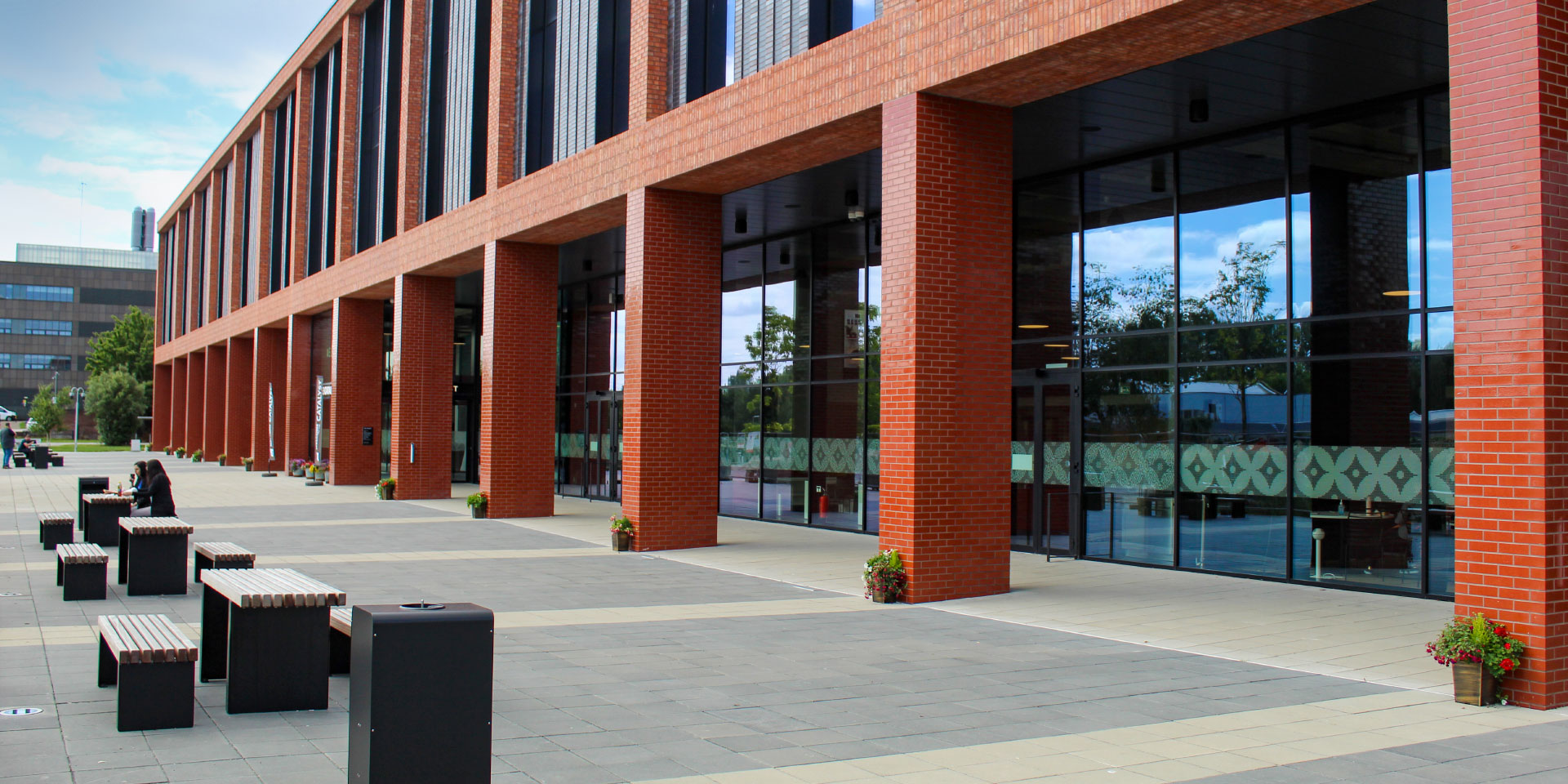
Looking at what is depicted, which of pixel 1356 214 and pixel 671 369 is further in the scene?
pixel 671 369

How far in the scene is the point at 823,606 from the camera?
11508 millimetres

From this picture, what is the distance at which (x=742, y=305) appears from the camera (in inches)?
913

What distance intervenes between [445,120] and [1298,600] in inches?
842

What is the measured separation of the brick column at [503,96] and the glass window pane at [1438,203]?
15.7m

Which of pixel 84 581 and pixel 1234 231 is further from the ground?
pixel 1234 231

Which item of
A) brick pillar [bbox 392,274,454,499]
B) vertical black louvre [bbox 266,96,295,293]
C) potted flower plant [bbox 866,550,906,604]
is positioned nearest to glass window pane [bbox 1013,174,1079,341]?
potted flower plant [bbox 866,550,906,604]

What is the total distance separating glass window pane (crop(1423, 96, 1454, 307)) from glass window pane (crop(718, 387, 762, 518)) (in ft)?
40.8

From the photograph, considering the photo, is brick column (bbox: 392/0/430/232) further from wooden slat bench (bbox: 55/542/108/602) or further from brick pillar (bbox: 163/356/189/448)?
brick pillar (bbox: 163/356/189/448)

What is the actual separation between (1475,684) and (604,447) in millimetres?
22349

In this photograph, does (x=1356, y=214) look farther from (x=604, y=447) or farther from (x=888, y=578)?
(x=604, y=447)

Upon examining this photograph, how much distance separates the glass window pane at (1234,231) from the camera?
45.4ft

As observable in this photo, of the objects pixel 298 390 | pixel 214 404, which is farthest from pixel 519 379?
pixel 214 404

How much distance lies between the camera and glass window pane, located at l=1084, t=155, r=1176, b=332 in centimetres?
1516

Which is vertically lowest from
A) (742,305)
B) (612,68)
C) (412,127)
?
(742,305)
